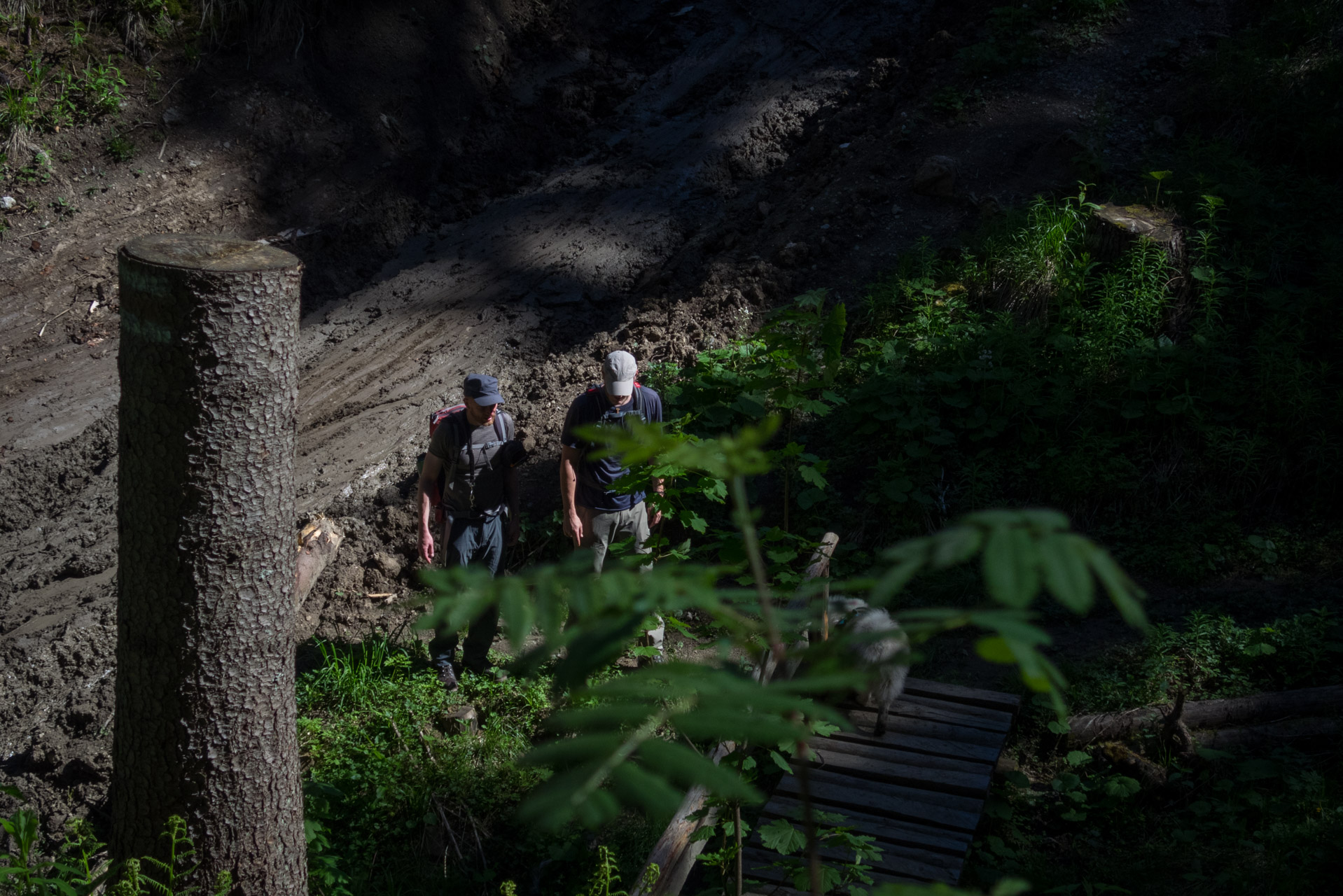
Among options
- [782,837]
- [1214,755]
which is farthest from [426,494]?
[1214,755]

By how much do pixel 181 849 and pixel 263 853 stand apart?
325mm

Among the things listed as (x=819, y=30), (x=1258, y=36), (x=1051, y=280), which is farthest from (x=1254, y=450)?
(x=819, y=30)

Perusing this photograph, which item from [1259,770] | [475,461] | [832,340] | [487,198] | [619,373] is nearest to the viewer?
[832,340]

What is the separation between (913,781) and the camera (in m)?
4.96

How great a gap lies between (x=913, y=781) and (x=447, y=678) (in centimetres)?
309

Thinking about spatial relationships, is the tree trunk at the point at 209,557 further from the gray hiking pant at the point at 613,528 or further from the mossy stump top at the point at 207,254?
the gray hiking pant at the point at 613,528

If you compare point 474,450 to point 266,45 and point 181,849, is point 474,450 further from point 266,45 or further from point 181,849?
point 266,45

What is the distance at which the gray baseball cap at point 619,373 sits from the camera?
5.79 metres

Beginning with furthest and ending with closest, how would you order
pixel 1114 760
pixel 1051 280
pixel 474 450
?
pixel 1051 280 → pixel 474 450 → pixel 1114 760

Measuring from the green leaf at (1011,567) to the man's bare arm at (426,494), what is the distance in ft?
16.9

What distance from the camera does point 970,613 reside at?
1.35 m

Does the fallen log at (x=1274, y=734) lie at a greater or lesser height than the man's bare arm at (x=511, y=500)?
lesser

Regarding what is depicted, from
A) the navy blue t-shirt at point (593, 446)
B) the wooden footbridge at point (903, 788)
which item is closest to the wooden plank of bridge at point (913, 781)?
the wooden footbridge at point (903, 788)

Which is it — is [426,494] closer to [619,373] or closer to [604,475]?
[604,475]
